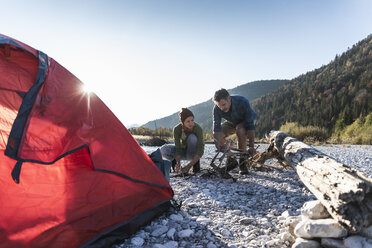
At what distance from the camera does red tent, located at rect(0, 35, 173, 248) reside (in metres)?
1.97

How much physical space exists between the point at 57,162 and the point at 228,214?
2.10 meters

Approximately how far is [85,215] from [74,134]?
Result: 0.82 m

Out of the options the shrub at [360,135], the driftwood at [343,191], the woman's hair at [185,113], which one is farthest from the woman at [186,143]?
the shrub at [360,135]

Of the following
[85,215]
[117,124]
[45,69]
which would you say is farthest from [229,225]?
[45,69]

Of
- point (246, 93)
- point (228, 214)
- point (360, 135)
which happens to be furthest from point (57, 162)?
point (246, 93)

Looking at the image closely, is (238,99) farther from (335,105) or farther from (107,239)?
(335,105)

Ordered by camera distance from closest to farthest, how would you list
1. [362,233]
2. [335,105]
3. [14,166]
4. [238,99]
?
[362,233] < [14,166] < [238,99] < [335,105]

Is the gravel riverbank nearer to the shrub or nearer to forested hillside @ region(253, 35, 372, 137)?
the shrub

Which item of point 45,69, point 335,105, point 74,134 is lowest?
point 335,105

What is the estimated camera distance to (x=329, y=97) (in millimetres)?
41875

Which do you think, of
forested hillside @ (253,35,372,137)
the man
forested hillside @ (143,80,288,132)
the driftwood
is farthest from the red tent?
forested hillside @ (143,80,288,132)

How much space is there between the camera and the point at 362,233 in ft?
5.56

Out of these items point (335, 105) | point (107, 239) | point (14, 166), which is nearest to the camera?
point (14, 166)

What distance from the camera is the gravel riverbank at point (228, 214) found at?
2236mm
